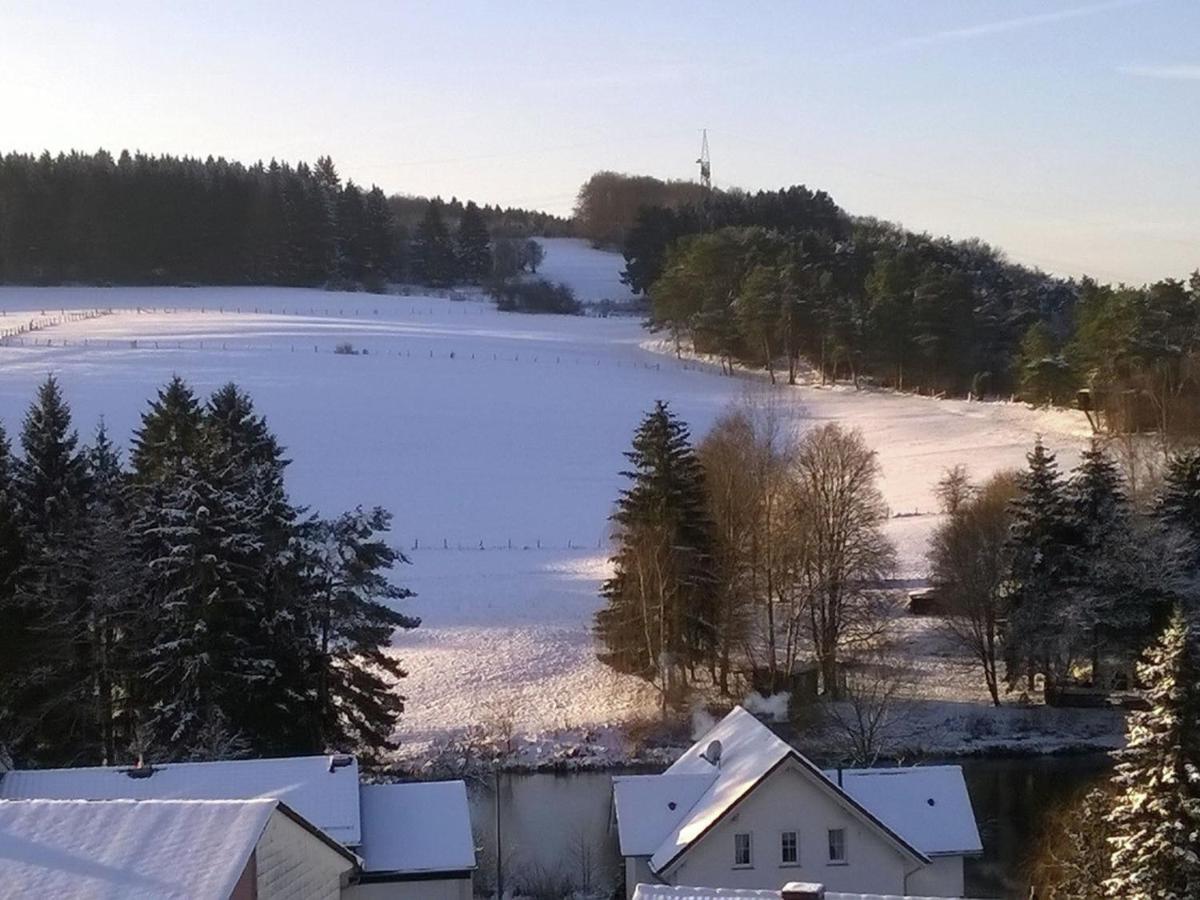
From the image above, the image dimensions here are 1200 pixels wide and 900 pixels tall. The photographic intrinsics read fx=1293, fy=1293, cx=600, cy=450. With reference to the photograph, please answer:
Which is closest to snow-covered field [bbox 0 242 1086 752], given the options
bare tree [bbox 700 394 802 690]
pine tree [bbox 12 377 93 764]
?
bare tree [bbox 700 394 802 690]

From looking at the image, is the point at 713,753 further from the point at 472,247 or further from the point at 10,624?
A: the point at 472,247

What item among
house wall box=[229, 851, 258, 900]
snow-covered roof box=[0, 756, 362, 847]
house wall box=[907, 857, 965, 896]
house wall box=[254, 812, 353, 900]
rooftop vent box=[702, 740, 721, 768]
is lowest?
house wall box=[907, 857, 965, 896]

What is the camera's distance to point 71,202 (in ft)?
347

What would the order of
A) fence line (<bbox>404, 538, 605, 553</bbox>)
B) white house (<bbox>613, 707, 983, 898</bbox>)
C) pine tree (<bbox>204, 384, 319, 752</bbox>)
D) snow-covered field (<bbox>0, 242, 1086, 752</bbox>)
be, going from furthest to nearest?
fence line (<bbox>404, 538, 605, 553</bbox>) < snow-covered field (<bbox>0, 242, 1086, 752</bbox>) < pine tree (<bbox>204, 384, 319, 752</bbox>) < white house (<bbox>613, 707, 983, 898</bbox>)

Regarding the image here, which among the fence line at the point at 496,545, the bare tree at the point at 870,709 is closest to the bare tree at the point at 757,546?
the bare tree at the point at 870,709

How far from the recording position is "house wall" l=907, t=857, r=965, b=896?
20.5m

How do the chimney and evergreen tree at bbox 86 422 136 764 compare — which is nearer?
the chimney

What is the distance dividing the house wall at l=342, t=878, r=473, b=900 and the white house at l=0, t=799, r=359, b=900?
488cm

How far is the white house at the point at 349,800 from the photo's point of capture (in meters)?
18.5

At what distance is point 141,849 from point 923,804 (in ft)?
42.9

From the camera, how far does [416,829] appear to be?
19.2 m

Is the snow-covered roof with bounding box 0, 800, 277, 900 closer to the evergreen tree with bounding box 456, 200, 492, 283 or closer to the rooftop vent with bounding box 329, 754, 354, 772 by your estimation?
the rooftop vent with bounding box 329, 754, 354, 772

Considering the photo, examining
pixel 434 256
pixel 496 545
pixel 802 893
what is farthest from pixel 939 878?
pixel 434 256

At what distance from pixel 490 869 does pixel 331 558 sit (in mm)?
7314
